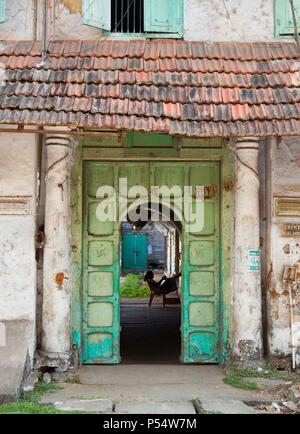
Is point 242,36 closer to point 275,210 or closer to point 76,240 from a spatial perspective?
point 275,210

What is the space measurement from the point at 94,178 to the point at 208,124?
7.37 ft

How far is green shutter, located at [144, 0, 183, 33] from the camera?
7461mm

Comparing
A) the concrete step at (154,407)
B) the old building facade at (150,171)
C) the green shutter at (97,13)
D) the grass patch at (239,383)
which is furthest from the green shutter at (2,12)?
the grass patch at (239,383)

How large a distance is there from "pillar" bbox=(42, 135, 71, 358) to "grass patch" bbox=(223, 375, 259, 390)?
231 cm

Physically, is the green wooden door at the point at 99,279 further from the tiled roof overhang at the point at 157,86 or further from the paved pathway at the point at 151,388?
the tiled roof overhang at the point at 157,86

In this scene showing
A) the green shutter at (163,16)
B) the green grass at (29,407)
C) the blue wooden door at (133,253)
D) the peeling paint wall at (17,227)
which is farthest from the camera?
Result: the blue wooden door at (133,253)

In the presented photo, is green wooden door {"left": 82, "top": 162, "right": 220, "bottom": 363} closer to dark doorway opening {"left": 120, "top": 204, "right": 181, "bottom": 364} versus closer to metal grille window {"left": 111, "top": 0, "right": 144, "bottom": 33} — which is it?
dark doorway opening {"left": 120, "top": 204, "right": 181, "bottom": 364}

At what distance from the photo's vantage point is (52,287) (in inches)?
285

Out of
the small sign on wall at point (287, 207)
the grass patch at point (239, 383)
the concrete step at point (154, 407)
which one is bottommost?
the concrete step at point (154, 407)

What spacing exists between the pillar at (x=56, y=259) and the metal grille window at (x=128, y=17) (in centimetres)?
189

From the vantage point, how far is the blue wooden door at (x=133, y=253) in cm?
2755

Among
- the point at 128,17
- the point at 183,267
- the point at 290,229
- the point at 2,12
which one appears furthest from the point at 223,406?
the point at 2,12
